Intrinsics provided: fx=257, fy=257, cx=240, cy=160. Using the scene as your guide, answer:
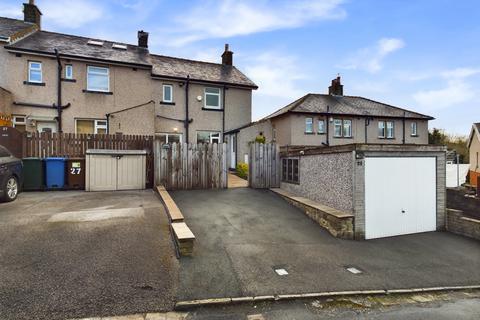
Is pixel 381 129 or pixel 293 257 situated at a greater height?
pixel 381 129

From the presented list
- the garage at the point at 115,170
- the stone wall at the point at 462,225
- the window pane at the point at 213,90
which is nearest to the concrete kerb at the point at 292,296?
the stone wall at the point at 462,225

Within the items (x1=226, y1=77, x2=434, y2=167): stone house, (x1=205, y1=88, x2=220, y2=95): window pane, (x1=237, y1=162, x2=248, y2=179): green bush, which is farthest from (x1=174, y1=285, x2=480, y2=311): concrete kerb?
(x1=205, y1=88, x2=220, y2=95): window pane

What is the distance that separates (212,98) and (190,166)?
8160 mm

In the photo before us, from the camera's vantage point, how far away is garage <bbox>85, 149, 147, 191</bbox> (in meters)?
9.80

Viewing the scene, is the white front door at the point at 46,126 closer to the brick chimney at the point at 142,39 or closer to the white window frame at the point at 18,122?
the white window frame at the point at 18,122

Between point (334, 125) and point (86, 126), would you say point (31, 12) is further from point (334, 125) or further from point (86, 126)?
point (334, 125)

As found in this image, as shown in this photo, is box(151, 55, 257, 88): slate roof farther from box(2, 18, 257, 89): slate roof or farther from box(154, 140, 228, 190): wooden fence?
box(154, 140, 228, 190): wooden fence

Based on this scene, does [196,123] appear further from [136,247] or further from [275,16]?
[136,247]

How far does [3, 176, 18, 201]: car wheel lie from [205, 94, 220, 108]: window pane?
11168mm

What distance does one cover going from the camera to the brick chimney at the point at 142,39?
1797cm

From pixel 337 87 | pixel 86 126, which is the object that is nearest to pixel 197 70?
pixel 86 126

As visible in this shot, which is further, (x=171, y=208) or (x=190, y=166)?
(x=190, y=166)

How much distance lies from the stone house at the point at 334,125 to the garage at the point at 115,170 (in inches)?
293

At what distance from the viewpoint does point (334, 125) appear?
65.9 ft
